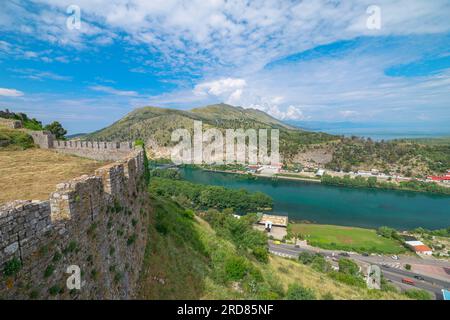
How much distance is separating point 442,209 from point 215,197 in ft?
196

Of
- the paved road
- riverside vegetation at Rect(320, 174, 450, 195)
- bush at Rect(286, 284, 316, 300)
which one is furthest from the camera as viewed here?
riverside vegetation at Rect(320, 174, 450, 195)

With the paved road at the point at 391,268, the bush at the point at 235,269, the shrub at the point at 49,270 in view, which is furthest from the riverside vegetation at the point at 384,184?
the shrub at the point at 49,270

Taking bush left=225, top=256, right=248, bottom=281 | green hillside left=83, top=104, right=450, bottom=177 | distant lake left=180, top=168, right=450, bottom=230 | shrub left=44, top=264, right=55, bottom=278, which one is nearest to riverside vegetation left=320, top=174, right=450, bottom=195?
distant lake left=180, top=168, right=450, bottom=230

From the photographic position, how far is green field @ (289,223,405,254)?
39.8 metres

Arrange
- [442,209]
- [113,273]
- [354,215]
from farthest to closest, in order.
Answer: [442,209] → [354,215] → [113,273]

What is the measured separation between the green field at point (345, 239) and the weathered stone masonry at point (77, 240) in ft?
132

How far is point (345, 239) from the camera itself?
42.5 meters

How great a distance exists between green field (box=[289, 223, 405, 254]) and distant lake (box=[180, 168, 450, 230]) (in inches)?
189

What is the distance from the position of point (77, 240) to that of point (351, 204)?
71.8 m

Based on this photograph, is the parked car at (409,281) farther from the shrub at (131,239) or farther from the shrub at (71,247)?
the shrub at (71,247)

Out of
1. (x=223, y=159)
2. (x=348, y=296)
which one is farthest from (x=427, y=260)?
(x=223, y=159)

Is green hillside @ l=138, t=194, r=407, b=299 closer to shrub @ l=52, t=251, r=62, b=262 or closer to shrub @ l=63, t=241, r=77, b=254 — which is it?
shrub @ l=63, t=241, r=77, b=254
